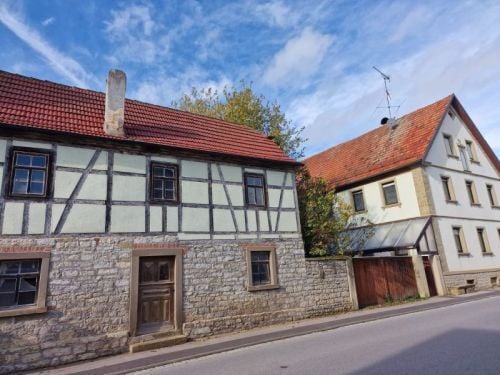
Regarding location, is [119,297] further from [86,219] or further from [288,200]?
[288,200]

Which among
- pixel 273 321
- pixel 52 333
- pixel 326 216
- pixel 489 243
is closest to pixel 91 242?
pixel 52 333

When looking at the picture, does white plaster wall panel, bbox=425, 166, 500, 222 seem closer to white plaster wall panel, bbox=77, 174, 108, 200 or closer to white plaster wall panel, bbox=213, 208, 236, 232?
Answer: white plaster wall panel, bbox=213, 208, 236, 232

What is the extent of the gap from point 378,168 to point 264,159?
380 inches

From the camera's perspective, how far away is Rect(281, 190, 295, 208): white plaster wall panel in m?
13.1

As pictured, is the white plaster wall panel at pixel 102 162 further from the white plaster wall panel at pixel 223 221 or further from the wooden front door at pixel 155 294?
the white plaster wall panel at pixel 223 221

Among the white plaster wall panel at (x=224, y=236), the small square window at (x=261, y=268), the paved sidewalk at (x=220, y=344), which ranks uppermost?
the white plaster wall panel at (x=224, y=236)

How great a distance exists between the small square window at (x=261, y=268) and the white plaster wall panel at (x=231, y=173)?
249 centimetres

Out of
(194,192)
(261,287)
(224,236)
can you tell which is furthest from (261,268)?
(194,192)

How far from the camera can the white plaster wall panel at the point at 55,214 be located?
8992 mm

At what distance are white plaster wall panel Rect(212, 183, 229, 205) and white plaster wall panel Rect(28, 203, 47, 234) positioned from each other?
4.93 meters

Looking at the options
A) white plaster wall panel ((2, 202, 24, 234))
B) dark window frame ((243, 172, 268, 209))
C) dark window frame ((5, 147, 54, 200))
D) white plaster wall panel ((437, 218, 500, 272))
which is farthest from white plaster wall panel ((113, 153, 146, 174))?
white plaster wall panel ((437, 218, 500, 272))

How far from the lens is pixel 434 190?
1783cm

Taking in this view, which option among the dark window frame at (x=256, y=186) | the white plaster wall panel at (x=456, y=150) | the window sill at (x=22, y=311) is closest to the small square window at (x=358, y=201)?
the white plaster wall panel at (x=456, y=150)

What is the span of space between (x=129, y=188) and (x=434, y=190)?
49.6 feet
